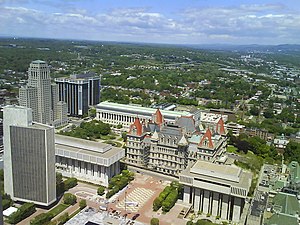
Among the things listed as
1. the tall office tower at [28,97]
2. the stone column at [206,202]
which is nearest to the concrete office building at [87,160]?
the stone column at [206,202]

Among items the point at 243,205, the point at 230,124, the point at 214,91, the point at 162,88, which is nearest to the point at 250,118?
the point at 230,124

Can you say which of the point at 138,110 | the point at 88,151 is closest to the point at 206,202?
the point at 88,151

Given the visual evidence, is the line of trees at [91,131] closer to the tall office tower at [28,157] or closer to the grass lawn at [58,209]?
the grass lawn at [58,209]

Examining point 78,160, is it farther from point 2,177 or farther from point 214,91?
point 214,91

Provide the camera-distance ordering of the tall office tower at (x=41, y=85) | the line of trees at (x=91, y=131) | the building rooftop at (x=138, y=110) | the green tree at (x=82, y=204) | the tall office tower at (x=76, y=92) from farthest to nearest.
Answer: the tall office tower at (x=76, y=92)
the building rooftop at (x=138, y=110)
the tall office tower at (x=41, y=85)
the line of trees at (x=91, y=131)
the green tree at (x=82, y=204)

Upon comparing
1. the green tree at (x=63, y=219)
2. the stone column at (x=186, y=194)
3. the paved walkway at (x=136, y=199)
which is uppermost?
the stone column at (x=186, y=194)

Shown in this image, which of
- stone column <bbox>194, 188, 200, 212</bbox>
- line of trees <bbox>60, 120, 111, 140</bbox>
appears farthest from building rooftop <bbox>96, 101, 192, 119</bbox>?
stone column <bbox>194, 188, 200, 212</bbox>

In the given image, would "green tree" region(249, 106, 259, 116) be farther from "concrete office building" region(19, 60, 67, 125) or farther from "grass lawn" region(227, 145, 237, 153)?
"concrete office building" region(19, 60, 67, 125)
